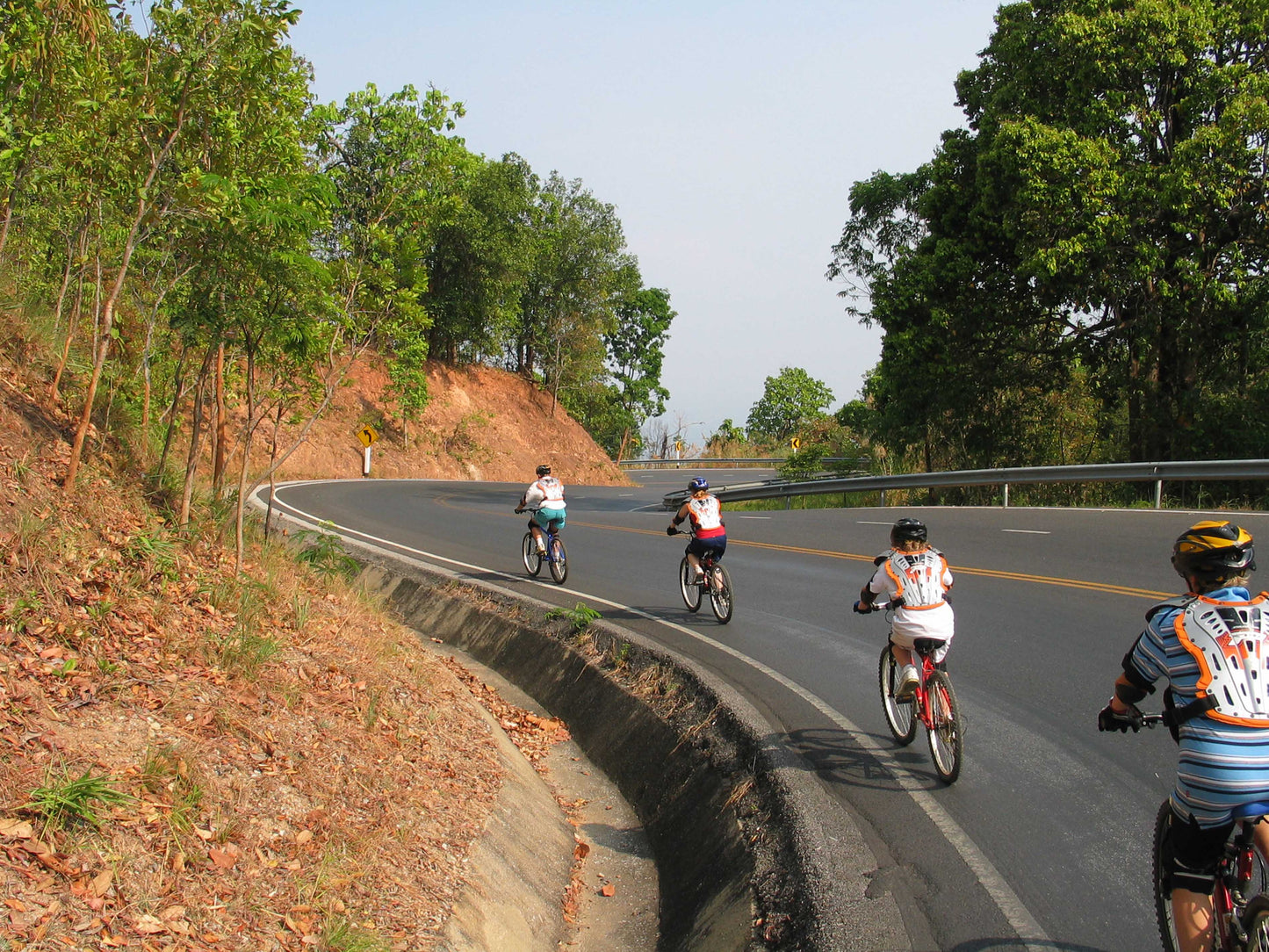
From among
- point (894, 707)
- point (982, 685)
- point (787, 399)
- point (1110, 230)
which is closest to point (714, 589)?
point (982, 685)

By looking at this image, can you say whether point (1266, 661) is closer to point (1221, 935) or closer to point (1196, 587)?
point (1196, 587)

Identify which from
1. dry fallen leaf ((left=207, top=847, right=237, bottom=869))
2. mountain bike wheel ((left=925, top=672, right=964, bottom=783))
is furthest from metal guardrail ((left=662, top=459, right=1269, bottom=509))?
dry fallen leaf ((left=207, top=847, right=237, bottom=869))

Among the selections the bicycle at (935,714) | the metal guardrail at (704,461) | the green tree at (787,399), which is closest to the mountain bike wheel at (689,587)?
the bicycle at (935,714)

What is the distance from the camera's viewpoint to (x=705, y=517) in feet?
37.8

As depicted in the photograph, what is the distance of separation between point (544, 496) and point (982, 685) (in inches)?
316

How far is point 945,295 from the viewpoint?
24469 mm

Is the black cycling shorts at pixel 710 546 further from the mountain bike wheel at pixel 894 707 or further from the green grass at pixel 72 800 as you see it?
the green grass at pixel 72 800

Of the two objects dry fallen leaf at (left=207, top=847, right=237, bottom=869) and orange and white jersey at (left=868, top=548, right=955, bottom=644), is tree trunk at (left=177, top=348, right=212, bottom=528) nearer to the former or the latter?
dry fallen leaf at (left=207, top=847, right=237, bottom=869)

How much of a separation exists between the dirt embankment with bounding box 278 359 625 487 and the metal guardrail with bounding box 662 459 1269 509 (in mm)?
21523

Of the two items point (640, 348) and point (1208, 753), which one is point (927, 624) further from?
point (640, 348)

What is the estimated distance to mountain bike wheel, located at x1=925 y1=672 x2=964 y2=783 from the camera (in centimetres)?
592

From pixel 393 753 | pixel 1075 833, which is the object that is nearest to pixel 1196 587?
pixel 1075 833

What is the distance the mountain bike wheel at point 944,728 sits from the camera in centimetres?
592

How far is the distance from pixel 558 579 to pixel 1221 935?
1144cm
